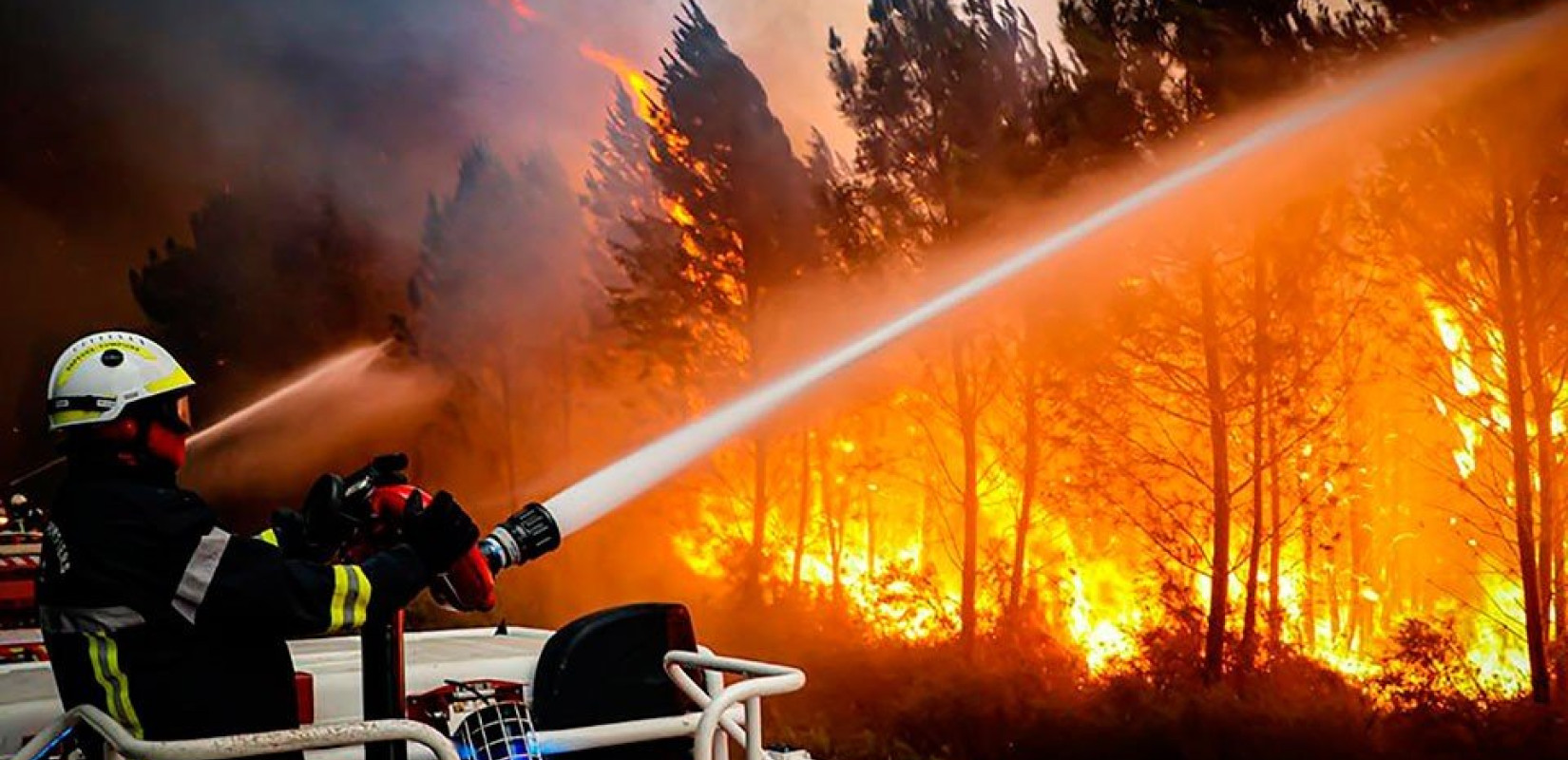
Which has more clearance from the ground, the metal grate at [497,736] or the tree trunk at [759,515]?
the tree trunk at [759,515]

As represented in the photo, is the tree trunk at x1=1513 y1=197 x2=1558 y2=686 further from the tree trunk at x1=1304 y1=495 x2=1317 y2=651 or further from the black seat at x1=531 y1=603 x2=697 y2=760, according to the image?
the black seat at x1=531 y1=603 x2=697 y2=760

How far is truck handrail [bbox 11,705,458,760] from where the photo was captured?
265 centimetres

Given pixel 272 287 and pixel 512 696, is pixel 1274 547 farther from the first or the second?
pixel 272 287

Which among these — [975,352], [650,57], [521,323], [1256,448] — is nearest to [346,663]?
[1256,448]

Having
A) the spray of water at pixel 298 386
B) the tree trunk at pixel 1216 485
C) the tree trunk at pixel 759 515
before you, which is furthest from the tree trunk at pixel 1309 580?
the spray of water at pixel 298 386

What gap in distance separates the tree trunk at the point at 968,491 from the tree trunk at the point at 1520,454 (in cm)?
564

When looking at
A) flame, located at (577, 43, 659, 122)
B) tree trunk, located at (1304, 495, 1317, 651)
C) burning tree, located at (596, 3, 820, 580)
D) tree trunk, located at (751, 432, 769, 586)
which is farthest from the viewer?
flame, located at (577, 43, 659, 122)

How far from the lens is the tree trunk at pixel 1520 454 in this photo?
30.1ft

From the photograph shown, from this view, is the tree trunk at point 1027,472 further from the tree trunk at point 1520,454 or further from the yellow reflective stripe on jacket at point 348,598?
the yellow reflective stripe on jacket at point 348,598

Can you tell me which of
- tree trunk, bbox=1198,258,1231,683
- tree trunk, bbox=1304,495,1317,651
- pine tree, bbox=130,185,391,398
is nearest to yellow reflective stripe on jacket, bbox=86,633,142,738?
tree trunk, bbox=1198,258,1231,683

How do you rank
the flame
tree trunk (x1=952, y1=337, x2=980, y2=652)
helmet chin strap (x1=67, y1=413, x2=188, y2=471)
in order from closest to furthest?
helmet chin strap (x1=67, y1=413, x2=188, y2=471) → tree trunk (x1=952, y1=337, x2=980, y2=652) → the flame

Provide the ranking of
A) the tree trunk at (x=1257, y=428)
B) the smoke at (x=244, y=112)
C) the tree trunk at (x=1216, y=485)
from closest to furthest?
the tree trunk at (x=1257, y=428) < the tree trunk at (x=1216, y=485) < the smoke at (x=244, y=112)

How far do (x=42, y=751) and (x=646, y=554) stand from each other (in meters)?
18.0

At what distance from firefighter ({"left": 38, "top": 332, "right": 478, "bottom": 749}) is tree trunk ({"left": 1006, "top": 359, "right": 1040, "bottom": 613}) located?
35.6 ft
